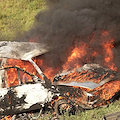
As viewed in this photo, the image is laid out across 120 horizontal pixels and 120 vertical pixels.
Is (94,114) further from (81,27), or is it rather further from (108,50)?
(81,27)

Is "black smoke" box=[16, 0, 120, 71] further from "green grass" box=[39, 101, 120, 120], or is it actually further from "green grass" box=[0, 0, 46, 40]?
"green grass" box=[0, 0, 46, 40]

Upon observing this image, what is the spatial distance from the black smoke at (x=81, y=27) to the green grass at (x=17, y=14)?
14.9 feet

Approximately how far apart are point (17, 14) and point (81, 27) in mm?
7775

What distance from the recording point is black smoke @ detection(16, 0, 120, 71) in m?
7.08

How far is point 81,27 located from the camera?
24.8 feet

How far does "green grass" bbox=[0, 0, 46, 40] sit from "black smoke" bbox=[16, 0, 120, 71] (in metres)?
4.55

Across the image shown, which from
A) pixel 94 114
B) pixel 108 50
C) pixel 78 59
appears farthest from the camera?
pixel 108 50

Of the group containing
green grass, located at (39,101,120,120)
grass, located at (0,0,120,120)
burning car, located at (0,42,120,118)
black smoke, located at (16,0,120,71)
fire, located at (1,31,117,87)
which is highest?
grass, located at (0,0,120,120)

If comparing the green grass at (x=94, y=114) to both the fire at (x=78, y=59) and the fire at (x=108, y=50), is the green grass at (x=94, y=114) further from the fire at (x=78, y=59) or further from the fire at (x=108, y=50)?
the fire at (x=108, y=50)

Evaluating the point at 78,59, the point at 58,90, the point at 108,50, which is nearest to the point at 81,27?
the point at 108,50

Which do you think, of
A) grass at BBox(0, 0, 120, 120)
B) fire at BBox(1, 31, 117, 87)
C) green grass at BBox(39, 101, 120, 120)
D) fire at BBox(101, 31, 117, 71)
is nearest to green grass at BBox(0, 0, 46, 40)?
grass at BBox(0, 0, 120, 120)

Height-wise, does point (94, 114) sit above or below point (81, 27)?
below

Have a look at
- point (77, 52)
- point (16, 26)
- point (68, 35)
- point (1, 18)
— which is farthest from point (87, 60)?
point (1, 18)

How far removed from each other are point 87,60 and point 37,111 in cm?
236
